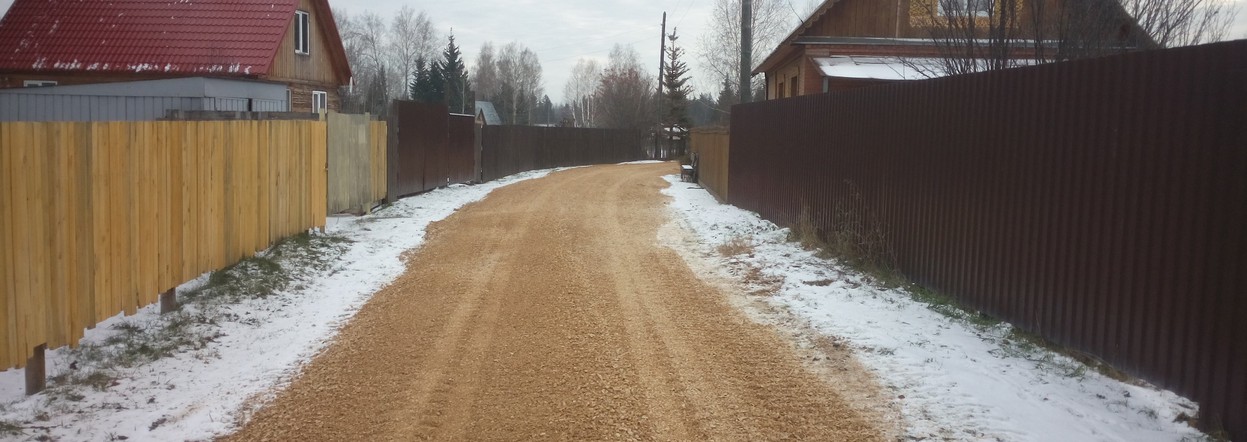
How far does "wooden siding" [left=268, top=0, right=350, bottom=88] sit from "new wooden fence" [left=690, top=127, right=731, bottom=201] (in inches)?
460

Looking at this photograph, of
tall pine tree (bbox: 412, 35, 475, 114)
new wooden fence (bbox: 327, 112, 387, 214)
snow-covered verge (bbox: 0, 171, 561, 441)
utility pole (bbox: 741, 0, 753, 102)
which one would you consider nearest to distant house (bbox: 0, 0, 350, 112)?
new wooden fence (bbox: 327, 112, 387, 214)

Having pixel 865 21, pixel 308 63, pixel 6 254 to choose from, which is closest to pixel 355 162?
pixel 6 254

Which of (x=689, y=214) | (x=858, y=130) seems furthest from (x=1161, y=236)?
(x=689, y=214)

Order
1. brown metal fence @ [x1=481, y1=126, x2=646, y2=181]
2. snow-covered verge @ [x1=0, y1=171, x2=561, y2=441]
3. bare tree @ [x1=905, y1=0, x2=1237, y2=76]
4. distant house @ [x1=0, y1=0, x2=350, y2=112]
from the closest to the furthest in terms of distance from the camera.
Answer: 1. snow-covered verge @ [x1=0, y1=171, x2=561, y2=441]
2. bare tree @ [x1=905, y1=0, x2=1237, y2=76]
3. distant house @ [x1=0, y1=0, x2=350, y2=112]
4. brown metal fence @ [x1=481, y1=126, x2=646, y2=181]

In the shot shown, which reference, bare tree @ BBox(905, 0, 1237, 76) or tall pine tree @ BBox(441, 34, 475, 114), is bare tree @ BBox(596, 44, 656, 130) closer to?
tall pine tree @ BBox(441, 34, 475, 114)

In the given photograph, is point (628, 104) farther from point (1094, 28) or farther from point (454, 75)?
point (1094, 28)

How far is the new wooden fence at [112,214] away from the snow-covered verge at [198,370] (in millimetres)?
280

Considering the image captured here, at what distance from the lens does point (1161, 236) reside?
513cm

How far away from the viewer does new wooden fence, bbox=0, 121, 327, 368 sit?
16.9 feet

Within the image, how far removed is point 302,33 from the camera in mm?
28297

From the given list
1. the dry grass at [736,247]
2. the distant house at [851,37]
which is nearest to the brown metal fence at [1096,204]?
the dry grass at [736,247]

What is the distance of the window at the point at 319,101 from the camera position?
97.7 ft

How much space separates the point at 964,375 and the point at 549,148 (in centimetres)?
3171

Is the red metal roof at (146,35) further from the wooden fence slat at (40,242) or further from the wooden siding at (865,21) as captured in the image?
the wooden fence slat at (40,242)
